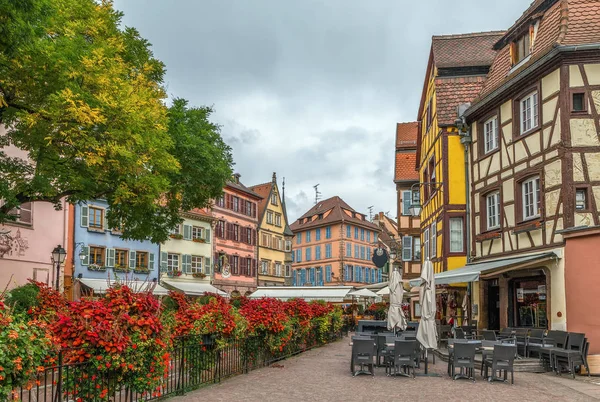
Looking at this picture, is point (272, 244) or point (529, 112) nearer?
point (529, 112)

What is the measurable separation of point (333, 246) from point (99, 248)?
40325mm

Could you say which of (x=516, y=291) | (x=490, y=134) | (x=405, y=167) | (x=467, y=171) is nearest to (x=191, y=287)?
(x=405, y=167)

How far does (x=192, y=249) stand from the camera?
1802 inches

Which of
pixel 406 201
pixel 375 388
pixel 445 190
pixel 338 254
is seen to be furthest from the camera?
pixel 338 254

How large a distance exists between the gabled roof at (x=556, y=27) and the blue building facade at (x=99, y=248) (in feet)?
72.5

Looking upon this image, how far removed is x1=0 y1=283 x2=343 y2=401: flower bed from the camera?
5.70 m

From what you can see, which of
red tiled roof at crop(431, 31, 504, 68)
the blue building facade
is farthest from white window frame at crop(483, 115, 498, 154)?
the blue building facade

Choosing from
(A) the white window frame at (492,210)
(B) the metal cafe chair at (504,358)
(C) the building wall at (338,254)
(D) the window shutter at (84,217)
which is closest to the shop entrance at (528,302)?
(A) the white window frame at (492,210)

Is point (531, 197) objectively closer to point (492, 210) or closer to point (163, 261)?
point (492, 210)

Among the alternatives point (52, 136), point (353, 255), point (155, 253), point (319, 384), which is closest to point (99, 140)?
point (52, 136)

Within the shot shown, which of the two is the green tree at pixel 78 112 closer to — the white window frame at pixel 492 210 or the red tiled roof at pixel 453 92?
the white window frame at pixel 492 210

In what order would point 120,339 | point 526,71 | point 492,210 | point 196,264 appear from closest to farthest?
1. point 120,339
2. point 526,71
3. point 492,210
4. point 196,264

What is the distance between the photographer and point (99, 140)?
15.3m

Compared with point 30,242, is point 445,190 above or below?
above
